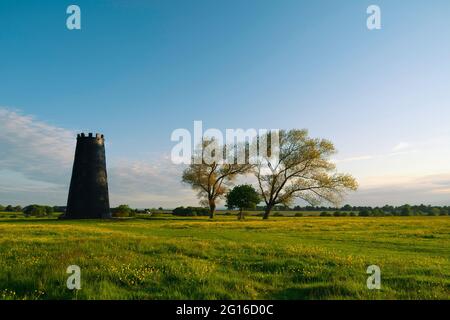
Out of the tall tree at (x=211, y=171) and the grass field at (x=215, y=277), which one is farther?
the tall tree at (x=211, y=171)

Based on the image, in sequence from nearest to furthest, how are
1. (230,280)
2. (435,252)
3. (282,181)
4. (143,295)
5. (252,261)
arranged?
(143,295)
(230,280)
(252,261)
(435,252)
(282,181)

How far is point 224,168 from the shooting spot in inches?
3036

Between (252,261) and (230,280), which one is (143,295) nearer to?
(230,280)

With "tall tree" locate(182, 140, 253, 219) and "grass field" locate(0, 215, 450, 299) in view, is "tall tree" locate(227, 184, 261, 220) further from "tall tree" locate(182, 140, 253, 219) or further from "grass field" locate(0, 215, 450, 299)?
"grass field" locate(0, 215, 450, 299)

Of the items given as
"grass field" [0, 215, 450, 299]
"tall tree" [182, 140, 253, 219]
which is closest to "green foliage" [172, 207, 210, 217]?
"tall tree" [182, 140, 253, 219]

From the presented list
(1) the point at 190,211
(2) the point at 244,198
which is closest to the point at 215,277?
(2) the point at 244,198

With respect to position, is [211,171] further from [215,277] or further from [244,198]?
[215,277]

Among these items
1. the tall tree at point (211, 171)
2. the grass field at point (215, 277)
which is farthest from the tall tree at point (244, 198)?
the grass field at point (215, 277)

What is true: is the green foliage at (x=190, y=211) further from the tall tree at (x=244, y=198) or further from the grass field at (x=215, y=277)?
the grass field at (x=215, y=277)

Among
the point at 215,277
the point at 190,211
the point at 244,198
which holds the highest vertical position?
the point at 244,198

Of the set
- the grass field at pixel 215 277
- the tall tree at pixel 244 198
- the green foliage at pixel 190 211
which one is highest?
the tall tree at pixel 244 198

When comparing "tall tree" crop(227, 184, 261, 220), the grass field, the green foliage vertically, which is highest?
"tall tree" crop(227, 184, 261, 220)
